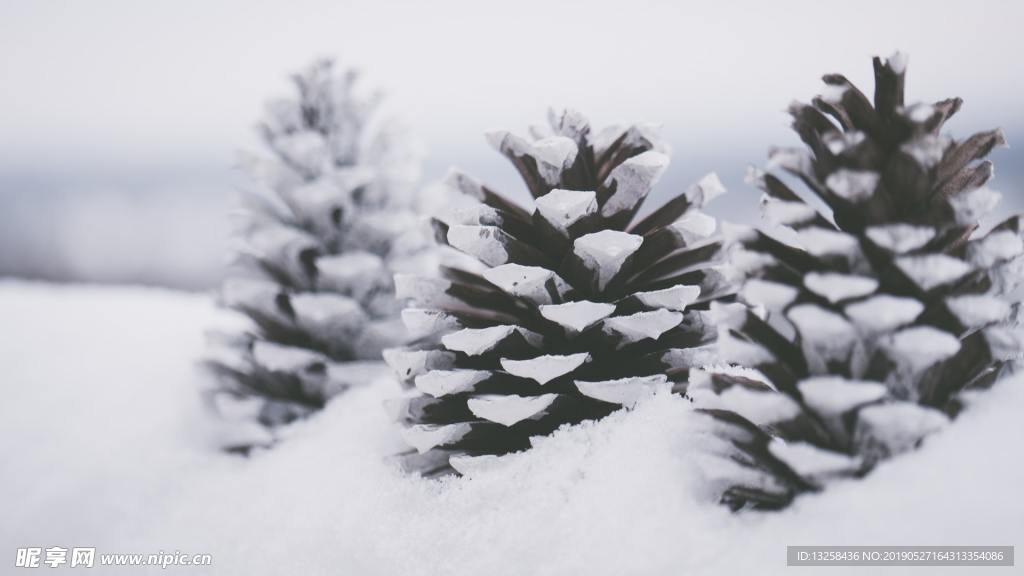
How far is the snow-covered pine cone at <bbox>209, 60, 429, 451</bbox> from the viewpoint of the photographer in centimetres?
77

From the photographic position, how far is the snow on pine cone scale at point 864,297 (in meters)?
0.40

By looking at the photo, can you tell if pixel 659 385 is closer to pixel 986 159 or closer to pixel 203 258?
pixel 986 159

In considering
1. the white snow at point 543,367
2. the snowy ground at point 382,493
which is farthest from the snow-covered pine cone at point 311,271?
the white snow at point 543,367

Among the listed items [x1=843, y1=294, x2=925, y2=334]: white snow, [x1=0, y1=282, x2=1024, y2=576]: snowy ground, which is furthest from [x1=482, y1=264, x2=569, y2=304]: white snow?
[x1=843, y1=294, x2=925, y2=334]: white snow

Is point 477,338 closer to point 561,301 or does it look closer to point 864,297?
point 561,301

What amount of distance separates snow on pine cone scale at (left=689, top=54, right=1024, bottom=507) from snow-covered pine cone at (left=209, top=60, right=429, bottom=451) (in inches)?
16.9

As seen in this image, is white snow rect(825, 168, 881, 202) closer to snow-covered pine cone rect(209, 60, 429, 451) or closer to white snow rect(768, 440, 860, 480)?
white snow rect(768, 440, 860, 480)

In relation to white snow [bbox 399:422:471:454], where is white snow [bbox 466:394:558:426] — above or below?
above

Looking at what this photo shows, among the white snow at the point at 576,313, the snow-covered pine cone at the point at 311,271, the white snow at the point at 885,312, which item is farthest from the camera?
the snow-covered pine cone at the point at 311,271

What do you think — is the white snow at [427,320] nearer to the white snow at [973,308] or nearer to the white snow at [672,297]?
the white snow at [672,297]

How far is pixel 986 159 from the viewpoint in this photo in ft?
1.55

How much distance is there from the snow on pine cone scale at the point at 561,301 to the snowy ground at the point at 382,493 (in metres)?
0.03

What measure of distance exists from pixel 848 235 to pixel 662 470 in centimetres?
19

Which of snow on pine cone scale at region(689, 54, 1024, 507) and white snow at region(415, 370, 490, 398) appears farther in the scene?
white snow at region(415, 370, 490, 398)
